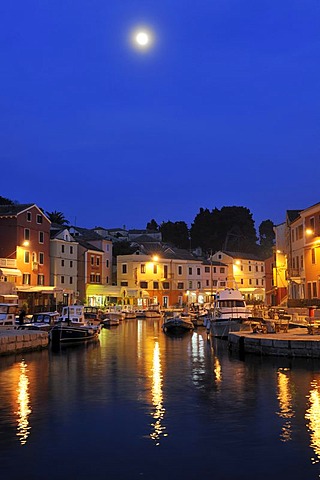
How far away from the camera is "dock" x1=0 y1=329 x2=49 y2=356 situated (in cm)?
3597

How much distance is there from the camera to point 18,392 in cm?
2312

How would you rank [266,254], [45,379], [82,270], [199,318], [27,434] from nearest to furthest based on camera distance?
[27,434] < [45,379] < [199,318] < [82,270] < [266,254]

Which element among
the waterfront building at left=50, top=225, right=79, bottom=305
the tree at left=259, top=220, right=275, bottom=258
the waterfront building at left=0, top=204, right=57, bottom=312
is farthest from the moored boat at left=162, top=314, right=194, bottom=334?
the tree at left=259, top=220, right=275, bottom=258

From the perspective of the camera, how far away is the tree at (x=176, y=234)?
544 feet

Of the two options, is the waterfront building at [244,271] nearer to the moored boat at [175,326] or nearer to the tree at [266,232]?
the tree at [266,232]

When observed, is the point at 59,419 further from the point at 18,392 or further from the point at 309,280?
the point at 309,280

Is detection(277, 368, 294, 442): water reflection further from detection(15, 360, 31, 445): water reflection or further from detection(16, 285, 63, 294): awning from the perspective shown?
detection(16, 285, 63, 294): awning

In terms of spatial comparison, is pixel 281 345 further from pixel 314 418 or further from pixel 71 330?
pixel 71 330

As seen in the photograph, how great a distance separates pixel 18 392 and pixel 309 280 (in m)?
41.2

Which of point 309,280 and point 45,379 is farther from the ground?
point 309,280

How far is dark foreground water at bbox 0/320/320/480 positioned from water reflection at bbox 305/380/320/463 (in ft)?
0.10

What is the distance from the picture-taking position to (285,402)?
2061 centimetres

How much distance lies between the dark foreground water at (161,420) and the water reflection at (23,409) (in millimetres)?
30

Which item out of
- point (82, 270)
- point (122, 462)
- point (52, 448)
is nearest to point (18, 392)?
point (52, 448)
